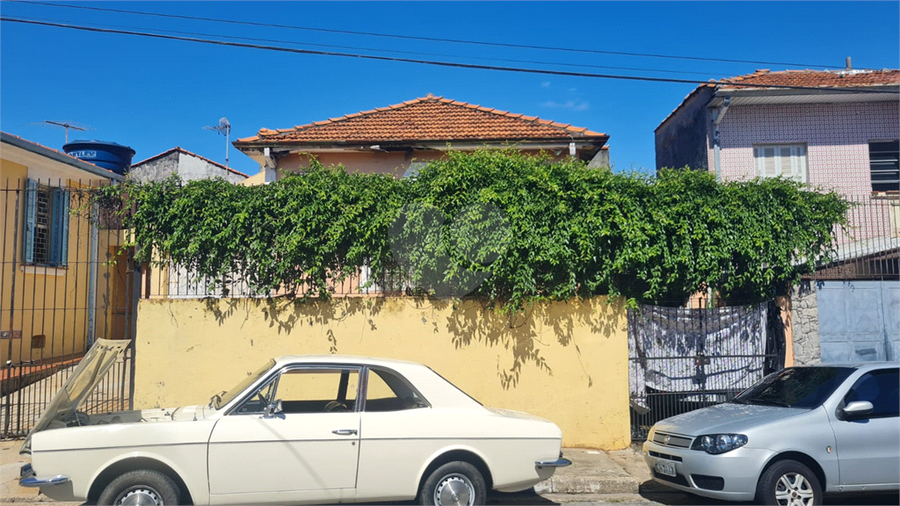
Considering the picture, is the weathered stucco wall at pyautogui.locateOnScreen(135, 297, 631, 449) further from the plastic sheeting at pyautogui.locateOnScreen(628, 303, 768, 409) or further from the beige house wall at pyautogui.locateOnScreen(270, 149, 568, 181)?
the beige house wall at pyautogui.locateOnScreen(270, 149, 568, 181)

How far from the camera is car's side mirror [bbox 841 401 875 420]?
605 centimetres

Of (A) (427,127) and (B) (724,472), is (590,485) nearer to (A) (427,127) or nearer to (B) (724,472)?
(B) (724,472)

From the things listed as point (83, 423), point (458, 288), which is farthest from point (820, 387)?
point (83, 423)

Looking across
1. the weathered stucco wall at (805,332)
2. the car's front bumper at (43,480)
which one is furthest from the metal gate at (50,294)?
the weathered stucco wall at (805,332)

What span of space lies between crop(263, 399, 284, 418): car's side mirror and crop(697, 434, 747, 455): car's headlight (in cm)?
399

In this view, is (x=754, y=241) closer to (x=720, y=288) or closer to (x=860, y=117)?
(x=720, y=288)

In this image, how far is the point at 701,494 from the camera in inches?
243

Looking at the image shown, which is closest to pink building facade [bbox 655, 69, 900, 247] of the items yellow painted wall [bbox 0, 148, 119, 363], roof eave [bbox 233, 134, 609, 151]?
roof eave [bbox 233, 134, 609, 151]

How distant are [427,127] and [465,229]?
6.74 meters

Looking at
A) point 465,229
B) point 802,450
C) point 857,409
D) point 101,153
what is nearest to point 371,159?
point 465,229

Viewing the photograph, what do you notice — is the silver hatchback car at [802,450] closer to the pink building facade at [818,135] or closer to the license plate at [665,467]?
the license plate at [665,467]

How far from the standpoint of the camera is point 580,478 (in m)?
7.23

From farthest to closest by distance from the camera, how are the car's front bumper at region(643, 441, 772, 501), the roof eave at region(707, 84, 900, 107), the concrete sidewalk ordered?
the roof eave at region(707, 84, 900, 107) < the concrete sidewalk < the car's front bumper at region(643, 441, 772, 501)

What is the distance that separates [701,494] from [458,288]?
397 cm
